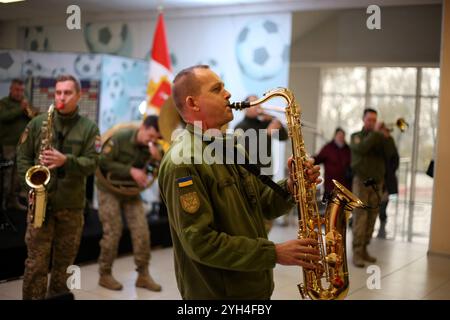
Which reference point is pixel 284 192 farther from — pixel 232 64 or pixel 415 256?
pixel 232 64

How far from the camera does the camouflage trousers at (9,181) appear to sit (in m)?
3.62

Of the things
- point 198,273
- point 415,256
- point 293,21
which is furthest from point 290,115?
point 293,21

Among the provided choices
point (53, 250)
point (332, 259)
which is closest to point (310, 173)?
point (332, 259)

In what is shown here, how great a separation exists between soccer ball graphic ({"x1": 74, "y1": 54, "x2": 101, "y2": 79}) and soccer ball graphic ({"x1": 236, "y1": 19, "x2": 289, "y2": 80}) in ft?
5.85

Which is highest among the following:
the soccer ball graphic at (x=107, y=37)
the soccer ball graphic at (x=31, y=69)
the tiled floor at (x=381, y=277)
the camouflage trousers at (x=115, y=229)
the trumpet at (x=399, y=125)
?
the soccer ball graphic at (x=107, y=37)

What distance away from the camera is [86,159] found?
3.71 meters

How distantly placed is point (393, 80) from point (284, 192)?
3.57 meters

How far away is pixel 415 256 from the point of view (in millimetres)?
5023

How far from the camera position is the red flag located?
6.49m

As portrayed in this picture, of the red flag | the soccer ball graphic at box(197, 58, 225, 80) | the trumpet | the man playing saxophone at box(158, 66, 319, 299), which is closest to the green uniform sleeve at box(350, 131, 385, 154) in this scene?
the trumpet

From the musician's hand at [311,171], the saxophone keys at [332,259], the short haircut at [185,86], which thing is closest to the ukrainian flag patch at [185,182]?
the short haircut at [185,86]

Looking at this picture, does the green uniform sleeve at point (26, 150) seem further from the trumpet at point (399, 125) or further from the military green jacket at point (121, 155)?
the trumpet at point (399, 125)

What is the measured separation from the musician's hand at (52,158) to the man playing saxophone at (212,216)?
1.51 meters

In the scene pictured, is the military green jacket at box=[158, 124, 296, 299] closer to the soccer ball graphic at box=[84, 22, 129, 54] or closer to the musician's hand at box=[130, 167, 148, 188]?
the musician's hand at box=[130, 167, 148, 188]
